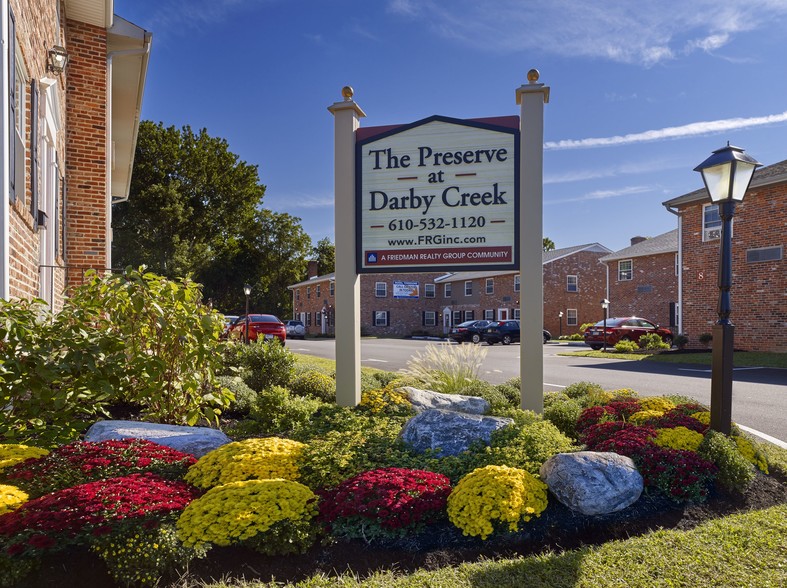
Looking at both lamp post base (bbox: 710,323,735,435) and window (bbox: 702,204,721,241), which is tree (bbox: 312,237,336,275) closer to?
window (bbox: 702,204,721,241)

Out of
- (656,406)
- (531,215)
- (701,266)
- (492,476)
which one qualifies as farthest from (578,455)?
(701,266)

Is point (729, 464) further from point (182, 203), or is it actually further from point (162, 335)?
point (182, 203)

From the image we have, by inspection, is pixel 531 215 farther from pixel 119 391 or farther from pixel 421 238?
pixel 119 391

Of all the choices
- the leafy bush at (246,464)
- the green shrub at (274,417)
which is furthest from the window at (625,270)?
the leafy bush at (246,464)

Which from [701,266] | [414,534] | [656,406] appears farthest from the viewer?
[701,266]

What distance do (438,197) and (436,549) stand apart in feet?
14.7

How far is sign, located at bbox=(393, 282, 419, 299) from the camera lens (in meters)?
51.0

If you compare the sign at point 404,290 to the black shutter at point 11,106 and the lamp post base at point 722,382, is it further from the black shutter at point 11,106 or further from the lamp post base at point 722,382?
the lamp post base at point 722,382

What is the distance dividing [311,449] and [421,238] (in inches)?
130

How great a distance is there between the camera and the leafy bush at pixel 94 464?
387 cm

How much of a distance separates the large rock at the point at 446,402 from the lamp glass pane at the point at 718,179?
11.0 ft

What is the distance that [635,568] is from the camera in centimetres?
318

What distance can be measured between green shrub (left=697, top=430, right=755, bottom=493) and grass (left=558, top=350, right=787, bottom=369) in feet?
47.3

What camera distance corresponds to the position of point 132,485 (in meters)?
3.63
